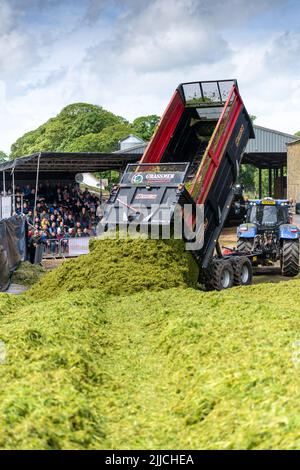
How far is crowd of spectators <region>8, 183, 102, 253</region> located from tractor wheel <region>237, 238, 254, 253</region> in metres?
9.69

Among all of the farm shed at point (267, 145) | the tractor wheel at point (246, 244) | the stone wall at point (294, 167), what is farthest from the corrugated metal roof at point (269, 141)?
the tractor wheel at point (246, 244)

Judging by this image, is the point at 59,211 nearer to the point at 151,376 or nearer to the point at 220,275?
the point at 220,275

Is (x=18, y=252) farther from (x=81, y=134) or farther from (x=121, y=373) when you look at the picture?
(x=81, y=134)

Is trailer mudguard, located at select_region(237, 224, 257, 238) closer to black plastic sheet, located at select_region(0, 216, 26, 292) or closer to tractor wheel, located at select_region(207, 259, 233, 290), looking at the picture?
tractor wheel, located at select_region(207, 259, 233, 290)

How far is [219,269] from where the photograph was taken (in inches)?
566

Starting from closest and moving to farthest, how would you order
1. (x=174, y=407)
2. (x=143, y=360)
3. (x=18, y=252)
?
(x=174, y=407) → (x=143, y=360) → (x=18, y=252)

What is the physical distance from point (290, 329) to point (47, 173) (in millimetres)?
29095

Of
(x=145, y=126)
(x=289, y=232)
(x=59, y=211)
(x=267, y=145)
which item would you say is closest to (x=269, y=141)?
(x=267, y=145)

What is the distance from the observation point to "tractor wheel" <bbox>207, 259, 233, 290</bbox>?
14.3 m

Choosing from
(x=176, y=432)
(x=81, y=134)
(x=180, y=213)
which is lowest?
(x=176, y=432)

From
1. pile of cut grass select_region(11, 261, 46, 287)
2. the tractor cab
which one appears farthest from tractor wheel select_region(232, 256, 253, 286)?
pile of cut grass select_region(11, 261, 46, 287)

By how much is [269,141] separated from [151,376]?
39197mm
